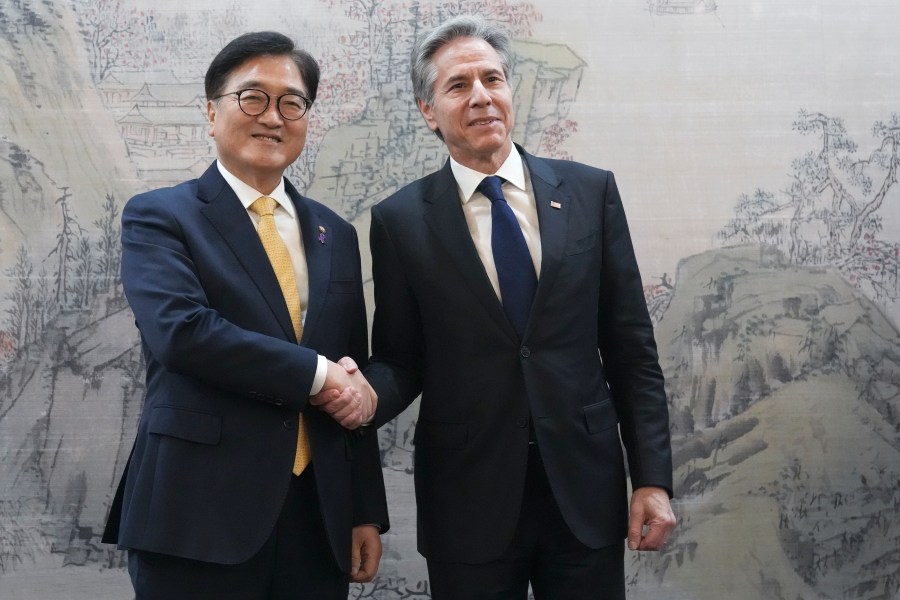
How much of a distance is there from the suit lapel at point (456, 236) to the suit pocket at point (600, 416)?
0.71 ft

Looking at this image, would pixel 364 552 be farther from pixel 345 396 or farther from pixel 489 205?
pixel 489 205

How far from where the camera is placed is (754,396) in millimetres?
2852

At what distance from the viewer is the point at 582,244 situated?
1.87 m

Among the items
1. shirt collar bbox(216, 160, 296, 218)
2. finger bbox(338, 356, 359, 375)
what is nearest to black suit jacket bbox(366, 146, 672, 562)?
finger bbox(338, 356, 359, 375)

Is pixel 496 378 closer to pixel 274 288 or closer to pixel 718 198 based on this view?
pixel 274 288

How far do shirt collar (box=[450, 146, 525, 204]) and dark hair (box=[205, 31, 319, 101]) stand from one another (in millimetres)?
394

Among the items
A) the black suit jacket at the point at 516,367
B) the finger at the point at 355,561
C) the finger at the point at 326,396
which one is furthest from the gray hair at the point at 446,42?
the finger at the point at 355,561

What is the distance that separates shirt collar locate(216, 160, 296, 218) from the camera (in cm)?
188

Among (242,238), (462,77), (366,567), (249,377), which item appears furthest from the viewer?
(462,77)

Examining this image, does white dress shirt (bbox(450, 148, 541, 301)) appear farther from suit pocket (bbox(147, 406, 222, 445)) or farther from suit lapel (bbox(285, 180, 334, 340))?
suit pocket (bbox(147, 406, 222, 445))

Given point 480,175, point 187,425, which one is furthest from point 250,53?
point 187,425

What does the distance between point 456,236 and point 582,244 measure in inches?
10.3

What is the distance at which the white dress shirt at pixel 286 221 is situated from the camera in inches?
73.1

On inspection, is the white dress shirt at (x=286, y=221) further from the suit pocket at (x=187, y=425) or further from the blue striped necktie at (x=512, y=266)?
the blue striped necktie at (x=512, y=266)
